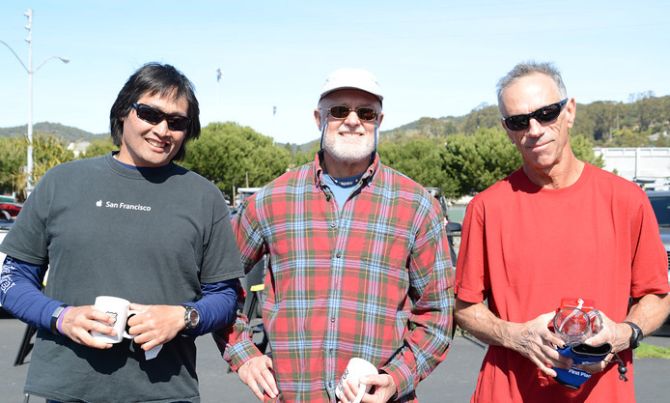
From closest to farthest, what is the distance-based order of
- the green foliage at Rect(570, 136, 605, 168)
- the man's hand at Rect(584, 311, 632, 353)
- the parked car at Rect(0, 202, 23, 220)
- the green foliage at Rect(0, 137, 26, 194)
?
the man's hand at Rect(584, 311, 632, 353) → the parked car at Rect(0, 202, 23, 220) → the green foliage at Rect(570, 136, 605, 168) → the green foliage at Rect(0, 137, 26, 194)

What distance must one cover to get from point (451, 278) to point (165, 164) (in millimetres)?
1230

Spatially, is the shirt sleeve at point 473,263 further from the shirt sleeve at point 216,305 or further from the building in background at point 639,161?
the building in background at point 639,161

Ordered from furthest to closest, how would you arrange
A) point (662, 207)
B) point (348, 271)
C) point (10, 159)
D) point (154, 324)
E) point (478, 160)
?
point (10, 159) → point (478, 160) → point (662, 207) → point (348, 271) → point (154, 324)

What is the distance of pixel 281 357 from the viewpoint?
2.82 meters

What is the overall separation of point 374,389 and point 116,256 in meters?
1.07

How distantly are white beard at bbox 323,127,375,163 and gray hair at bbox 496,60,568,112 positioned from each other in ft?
1.89

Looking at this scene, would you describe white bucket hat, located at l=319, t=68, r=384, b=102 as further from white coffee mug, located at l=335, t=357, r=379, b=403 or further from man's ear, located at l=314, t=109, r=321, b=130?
white coffee mug, located at l=335, t=357, r=379, b=403

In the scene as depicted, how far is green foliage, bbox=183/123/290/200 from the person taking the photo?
184 ft

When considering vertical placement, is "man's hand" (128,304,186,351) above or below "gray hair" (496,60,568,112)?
below

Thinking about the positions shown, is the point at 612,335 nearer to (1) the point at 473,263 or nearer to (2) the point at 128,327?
(1) the point at 473,263

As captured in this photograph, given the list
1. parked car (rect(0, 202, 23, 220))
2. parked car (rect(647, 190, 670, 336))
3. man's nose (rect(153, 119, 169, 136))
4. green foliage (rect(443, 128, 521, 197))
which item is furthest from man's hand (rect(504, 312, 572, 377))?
green foliage (rect(443, 128, 521, 197))

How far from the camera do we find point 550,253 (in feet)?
9.12

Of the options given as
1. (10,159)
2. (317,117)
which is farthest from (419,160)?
(317,117)

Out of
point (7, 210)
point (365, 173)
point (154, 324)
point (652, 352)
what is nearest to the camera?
point (154, 324)
